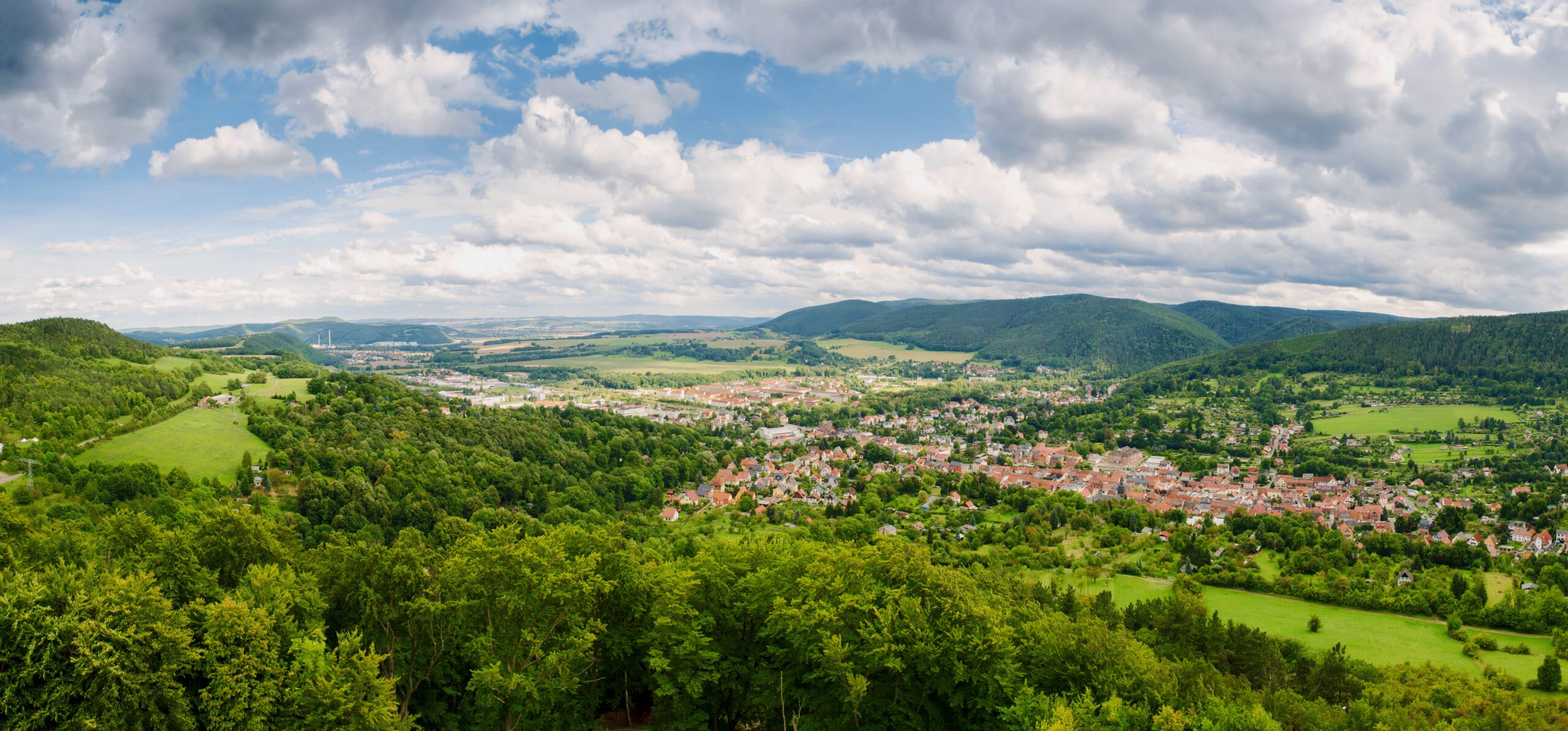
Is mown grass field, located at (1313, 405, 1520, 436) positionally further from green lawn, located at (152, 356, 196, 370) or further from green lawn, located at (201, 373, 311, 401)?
green lawn, located at (152, 356, 196, 370)

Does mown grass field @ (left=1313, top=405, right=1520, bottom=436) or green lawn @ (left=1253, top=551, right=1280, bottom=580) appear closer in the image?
green lawn @ (left=1253, top=551, right=1280, bottom=580)

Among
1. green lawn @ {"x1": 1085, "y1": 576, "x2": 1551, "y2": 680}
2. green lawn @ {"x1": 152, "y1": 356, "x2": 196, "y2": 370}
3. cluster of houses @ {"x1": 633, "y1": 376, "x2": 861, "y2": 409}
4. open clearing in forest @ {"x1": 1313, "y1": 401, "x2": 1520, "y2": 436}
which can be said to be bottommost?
green lawn @ {"x1": 1085, "y1": 576, "x2": 1551, "y2": 680}

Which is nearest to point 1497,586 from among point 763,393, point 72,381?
point 72,381

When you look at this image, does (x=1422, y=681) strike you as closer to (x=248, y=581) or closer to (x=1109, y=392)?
(x=248, y=581)

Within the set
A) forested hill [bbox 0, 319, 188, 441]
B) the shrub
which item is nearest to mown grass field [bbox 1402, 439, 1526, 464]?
the shrub

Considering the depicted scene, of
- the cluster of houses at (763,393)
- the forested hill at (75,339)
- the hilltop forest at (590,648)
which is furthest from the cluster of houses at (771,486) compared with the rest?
the forested hill at (75,339)

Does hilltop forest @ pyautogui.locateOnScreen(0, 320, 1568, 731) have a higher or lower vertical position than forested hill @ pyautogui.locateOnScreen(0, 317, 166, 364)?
lower

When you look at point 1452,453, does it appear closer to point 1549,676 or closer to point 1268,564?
point 1268,564
